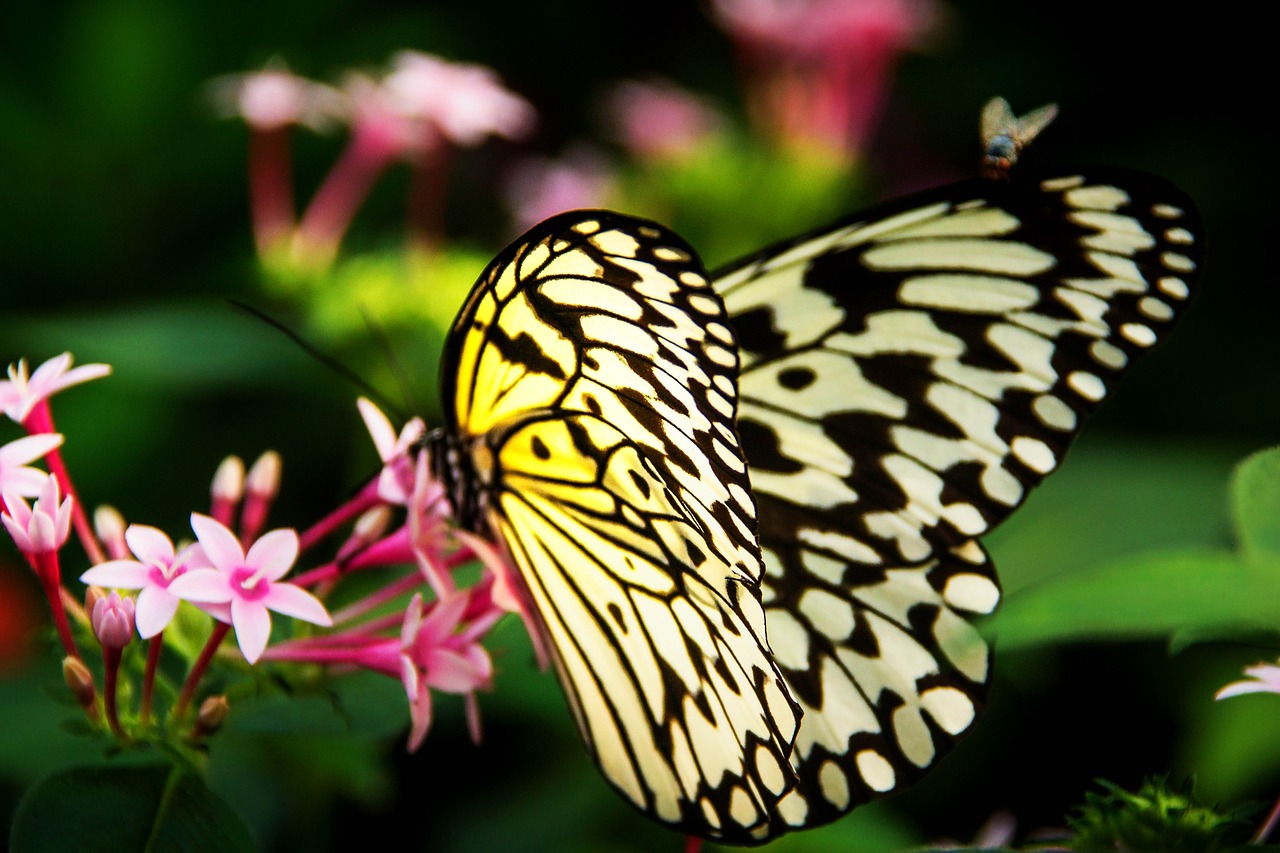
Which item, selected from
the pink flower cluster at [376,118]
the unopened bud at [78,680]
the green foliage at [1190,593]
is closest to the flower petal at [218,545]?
the unopened bud at [78,680]

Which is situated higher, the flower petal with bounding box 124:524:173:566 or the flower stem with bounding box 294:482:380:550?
the flower petal with bounding box 124:524:173:566

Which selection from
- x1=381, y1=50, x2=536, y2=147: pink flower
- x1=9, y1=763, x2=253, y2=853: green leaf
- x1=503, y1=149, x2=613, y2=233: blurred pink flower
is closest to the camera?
x1=9, y1=763, x2=253, y2=853: green leaf

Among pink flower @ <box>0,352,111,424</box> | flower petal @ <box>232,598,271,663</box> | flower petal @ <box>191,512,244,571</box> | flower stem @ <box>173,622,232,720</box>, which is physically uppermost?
pink flower @ <box>0,352,111,424</box>

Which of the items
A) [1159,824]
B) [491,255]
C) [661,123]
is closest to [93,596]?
[1159,824]

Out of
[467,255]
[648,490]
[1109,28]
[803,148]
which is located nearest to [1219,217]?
[1109,28]

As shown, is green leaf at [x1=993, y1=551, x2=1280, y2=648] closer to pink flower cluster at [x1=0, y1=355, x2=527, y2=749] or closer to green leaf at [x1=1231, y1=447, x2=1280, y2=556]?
green leaf at [x1=1231, y1=447, x2=1280, y2=556]

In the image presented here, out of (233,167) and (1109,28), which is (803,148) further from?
(233,167)

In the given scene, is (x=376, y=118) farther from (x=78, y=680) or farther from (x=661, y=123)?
(x=78, y=680)

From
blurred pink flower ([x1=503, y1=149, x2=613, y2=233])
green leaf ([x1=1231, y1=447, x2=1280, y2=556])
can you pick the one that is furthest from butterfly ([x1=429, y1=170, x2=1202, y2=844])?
blurred pink flower ([x1=503, y1=149, x2=613, y2=233])
